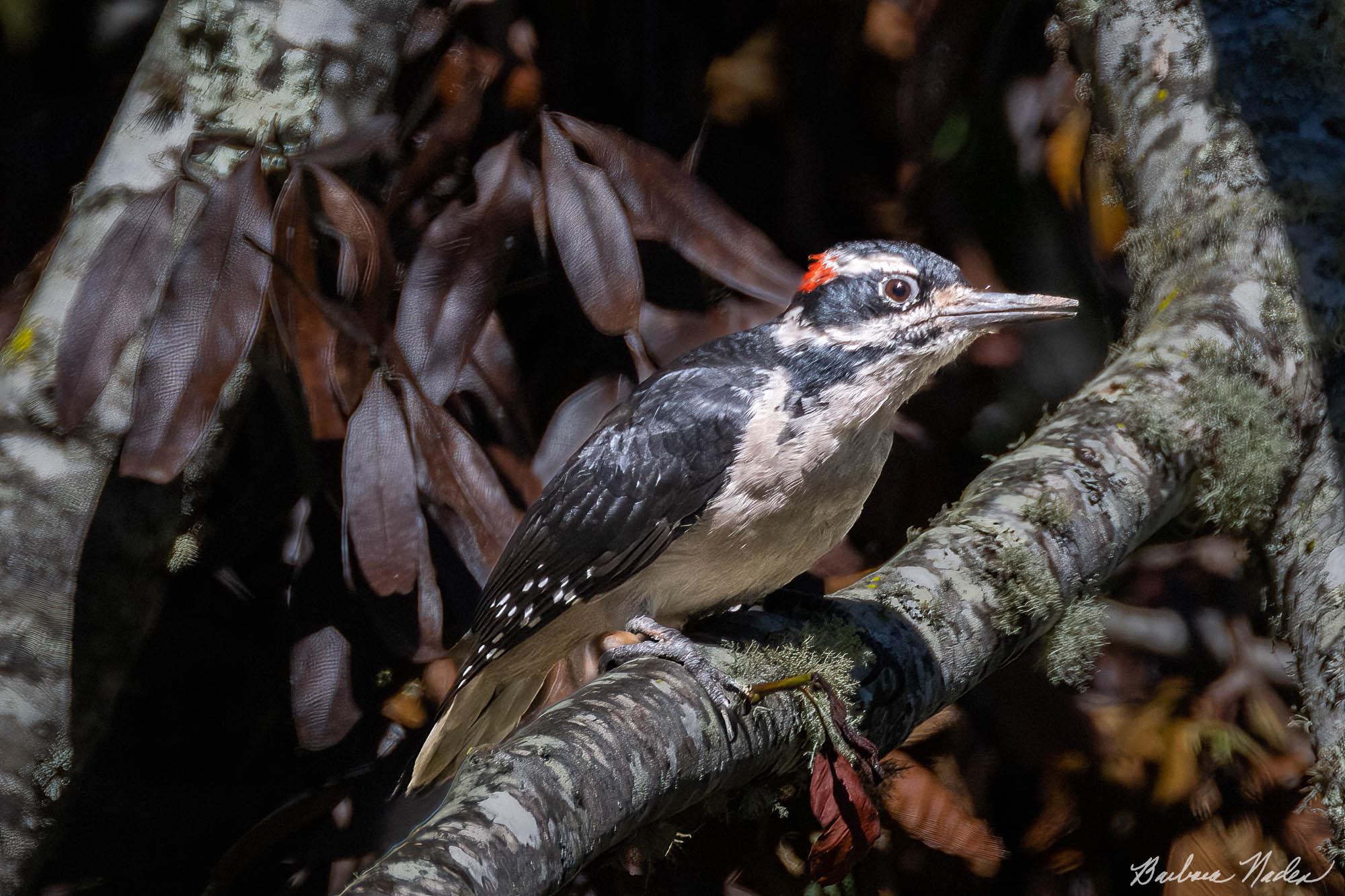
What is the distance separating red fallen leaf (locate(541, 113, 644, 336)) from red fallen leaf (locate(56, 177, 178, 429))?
722 mm

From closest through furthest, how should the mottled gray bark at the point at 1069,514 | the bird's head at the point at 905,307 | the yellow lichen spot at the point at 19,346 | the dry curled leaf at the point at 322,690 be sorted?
the mottled gray bark at the point at 1069,514 < the bird's head at the point at 905,307 < the yellow lichen spot at the point at 19,346 < the dry curled leaf at the point at 322,690

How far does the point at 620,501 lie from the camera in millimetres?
2068

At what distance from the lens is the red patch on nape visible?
2123 millimetres

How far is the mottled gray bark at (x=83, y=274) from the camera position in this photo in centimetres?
205

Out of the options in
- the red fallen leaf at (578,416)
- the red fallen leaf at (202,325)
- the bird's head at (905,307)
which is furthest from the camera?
the red fallen leaf at (578,416)

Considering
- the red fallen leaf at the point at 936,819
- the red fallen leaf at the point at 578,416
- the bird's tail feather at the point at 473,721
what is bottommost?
the red fallen leaf at the point at 936,819

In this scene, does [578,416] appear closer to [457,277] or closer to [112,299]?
[457,277]

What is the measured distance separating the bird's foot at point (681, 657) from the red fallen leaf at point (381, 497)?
1.39ft

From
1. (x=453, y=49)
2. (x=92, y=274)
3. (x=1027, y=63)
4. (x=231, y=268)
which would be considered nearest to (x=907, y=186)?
(x=1027, y=63)

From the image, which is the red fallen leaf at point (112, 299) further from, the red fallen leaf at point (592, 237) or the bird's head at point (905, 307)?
the bird's head at point (905, 307)

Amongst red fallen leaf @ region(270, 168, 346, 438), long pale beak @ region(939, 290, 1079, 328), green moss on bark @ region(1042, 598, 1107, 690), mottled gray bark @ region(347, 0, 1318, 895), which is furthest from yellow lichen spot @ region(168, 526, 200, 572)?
green moss on bark @ region(1042, 598, 1107, 690)

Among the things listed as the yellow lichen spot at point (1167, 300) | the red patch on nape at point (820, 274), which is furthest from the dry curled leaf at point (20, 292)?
the yellow lichen spot at point (1167, 300)

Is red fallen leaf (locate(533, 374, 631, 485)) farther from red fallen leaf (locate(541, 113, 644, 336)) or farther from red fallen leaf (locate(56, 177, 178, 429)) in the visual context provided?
red fallen leaf (locate(56, 177, 178, 429))

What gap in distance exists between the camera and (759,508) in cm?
193
